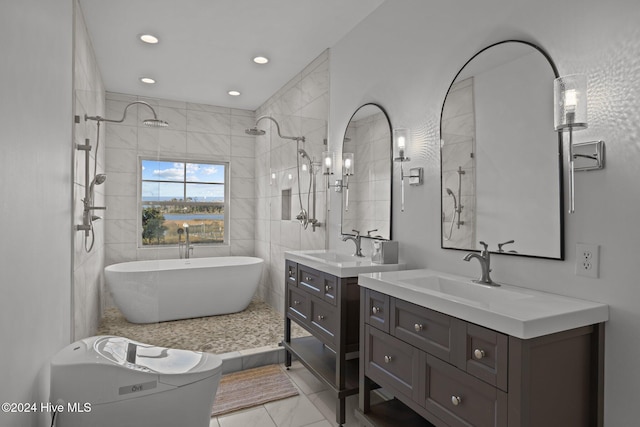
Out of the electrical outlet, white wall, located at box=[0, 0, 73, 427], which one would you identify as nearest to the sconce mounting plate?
the electrical outlet

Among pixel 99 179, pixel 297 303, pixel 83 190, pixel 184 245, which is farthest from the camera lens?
pixel 184 245

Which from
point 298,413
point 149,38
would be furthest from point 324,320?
point 149,38

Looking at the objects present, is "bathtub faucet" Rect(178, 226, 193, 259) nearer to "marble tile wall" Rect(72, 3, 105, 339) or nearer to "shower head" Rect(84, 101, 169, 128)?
"marble tile wall" Rect(72, 3, 105, 339)

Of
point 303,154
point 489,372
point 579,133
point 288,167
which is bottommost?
point 489,372

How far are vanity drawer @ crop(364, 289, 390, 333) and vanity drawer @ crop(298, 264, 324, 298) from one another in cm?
57

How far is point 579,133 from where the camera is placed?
1483 millimetres

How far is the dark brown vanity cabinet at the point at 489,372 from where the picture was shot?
3.92 feet

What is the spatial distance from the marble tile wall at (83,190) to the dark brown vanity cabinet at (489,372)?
2.24 m

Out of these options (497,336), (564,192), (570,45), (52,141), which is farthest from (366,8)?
(497,336)

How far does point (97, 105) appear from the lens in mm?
3002

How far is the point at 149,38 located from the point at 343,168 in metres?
2.03

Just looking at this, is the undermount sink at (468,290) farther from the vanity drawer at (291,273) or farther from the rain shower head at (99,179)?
the rain shower head at (99,179)

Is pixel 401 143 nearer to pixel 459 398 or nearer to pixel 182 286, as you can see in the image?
pixel 459 398

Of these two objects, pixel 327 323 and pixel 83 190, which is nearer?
pixel 327 323
